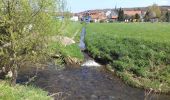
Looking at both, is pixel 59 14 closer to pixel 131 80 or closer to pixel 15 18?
pixel 15 18

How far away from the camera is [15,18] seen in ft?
59.5

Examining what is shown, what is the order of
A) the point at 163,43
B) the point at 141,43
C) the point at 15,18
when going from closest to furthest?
the point at 15,18 < the point at 163,43 < the point at 141,43

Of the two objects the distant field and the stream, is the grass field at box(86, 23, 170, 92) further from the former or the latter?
the distant field

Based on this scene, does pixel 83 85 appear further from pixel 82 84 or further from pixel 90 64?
pixel 90 64

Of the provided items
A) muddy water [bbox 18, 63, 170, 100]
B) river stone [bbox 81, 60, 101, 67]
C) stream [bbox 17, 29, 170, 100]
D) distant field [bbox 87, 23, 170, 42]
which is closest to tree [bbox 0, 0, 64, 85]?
stream [bbox 17, 29, 170, 100]

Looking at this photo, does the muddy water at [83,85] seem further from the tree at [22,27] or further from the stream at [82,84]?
the tree at [22,27]

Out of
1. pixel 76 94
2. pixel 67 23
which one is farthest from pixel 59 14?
pixel 76 94

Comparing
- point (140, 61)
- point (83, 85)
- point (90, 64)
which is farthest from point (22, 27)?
point (90, 64)

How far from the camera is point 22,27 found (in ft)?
60.7

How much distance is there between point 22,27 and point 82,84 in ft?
28.9

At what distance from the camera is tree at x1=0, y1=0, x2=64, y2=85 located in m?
18.0

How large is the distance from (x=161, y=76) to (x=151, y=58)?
2.88 meters

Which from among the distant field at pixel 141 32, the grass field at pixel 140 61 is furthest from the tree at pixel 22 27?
the distant field at pixel 141 32

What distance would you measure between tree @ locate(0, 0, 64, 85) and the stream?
2.70 m
